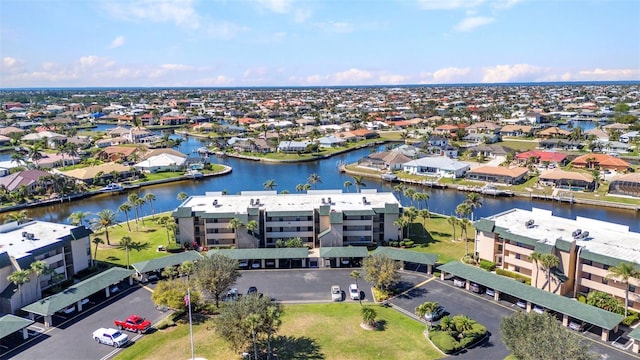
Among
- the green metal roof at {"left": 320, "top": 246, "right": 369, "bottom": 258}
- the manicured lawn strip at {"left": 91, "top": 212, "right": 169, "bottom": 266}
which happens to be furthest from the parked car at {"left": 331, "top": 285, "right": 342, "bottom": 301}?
the manicured lawn strip at {"left": 91, "top": 212, "right": 169, "bottom": 266}

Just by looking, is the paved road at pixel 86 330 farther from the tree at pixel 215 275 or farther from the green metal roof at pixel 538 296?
the green metal roof at pixel 538 296

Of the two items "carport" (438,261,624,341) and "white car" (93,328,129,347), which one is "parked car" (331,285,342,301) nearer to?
"carport" (438,261,624,341)

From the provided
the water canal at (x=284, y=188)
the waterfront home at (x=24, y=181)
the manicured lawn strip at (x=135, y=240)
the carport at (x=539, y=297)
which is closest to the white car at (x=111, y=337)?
the manicured lawn strip at (x=135, y=240)

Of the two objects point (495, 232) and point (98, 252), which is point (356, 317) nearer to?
point (495, 232)

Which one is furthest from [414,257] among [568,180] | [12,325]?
[568,180]

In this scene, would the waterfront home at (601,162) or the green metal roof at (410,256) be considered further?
the waterfront home at (601,162)

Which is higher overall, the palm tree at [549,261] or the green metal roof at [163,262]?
the palm tree at [549,261]
